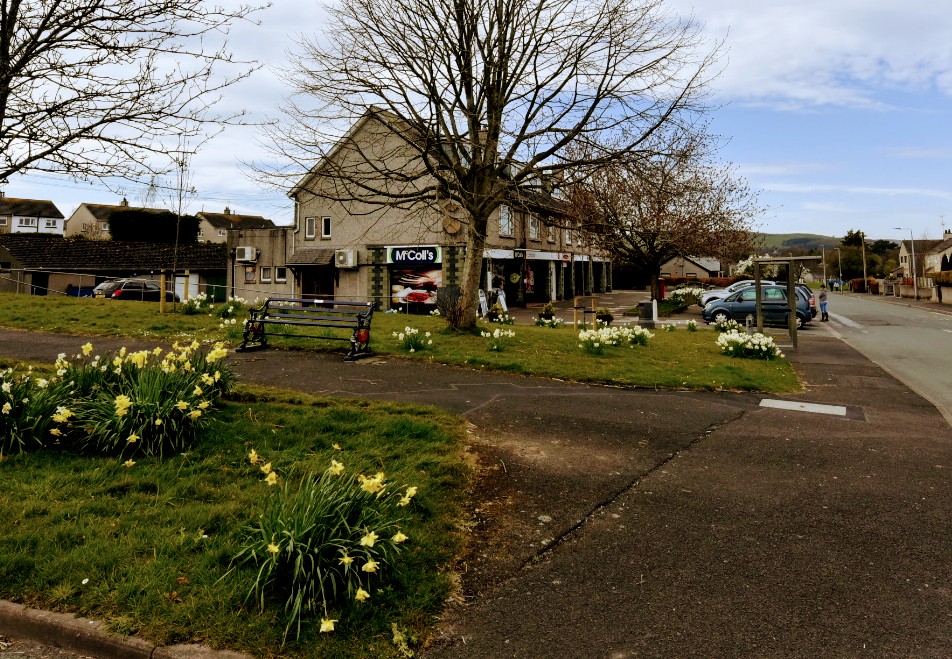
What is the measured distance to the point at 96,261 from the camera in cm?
4431

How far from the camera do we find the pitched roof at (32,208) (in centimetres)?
8300

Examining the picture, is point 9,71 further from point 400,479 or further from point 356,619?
point 356,619

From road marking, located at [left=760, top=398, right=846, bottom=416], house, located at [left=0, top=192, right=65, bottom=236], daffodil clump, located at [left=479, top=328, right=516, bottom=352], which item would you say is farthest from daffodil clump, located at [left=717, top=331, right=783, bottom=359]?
house, located at [left=0, top=192, right=65, bottom=236]

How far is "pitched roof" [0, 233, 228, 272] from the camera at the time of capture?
140 ft

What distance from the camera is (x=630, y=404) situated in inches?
341

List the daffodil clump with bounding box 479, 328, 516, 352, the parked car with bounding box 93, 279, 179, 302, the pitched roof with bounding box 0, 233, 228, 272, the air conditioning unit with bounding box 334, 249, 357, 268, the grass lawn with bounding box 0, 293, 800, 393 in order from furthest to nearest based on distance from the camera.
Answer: the pitched roof with bounding box 0, 233, 228, 272 < the air conditioning unit with bounding box 334, 249, 357, 268 < the parked car with bounding box 93, 279, 179, 302 < the daffodil clump with bounding box 479, 328, 516, 352 < the grass lawn with bounding box 0, 293, 800, 393

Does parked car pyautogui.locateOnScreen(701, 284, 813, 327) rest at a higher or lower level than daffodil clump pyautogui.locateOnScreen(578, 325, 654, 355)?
higher

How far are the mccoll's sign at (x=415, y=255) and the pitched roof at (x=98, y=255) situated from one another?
17.2 m

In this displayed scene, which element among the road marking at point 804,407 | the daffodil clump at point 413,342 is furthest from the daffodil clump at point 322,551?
the daffodil clump at point 413,342

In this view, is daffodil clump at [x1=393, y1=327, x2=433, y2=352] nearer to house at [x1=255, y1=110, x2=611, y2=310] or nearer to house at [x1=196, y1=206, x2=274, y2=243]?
house at [x1=255, y1=110, x2=611, y2=310]

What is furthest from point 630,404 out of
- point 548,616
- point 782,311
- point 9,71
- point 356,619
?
point 782,311

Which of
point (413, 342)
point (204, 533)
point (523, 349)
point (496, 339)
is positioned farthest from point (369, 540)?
point (523, 349)

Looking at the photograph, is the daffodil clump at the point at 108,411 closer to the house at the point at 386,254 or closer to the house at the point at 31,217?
the house at the point at 386,254

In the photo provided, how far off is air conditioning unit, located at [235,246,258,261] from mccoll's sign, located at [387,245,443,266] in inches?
371
